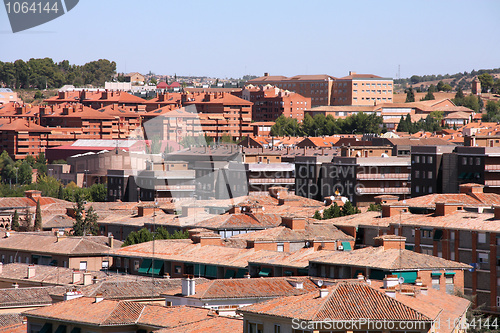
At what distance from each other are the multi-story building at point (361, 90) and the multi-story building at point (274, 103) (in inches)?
419

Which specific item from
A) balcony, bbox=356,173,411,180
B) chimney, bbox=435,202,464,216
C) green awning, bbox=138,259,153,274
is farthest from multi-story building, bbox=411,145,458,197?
green awning, bbox=138,259,153,274

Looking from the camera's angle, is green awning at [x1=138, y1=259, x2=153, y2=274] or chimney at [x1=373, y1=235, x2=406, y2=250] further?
green awning at [x1=138, y1=259, x2=153, y2=274]

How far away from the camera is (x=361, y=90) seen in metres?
192

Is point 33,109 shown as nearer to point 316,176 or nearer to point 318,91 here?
point 318,91

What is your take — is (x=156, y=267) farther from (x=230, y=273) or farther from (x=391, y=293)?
(x=391, y=293)

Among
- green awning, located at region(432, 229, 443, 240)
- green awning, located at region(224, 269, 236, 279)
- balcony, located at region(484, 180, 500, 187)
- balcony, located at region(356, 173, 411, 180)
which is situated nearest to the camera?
green awning, located at region(224, 269, 236, 279)

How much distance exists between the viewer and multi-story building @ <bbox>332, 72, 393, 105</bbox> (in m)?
191

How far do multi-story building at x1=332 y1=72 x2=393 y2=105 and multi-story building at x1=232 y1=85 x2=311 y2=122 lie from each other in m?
10.6

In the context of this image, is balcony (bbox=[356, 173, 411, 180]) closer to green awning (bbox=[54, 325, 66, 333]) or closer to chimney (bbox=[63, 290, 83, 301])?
chimney (bbox=[63, 290, 83, 301])

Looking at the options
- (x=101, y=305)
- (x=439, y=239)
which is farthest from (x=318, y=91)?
(x=101, y=305)

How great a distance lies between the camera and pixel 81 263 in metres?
49.6

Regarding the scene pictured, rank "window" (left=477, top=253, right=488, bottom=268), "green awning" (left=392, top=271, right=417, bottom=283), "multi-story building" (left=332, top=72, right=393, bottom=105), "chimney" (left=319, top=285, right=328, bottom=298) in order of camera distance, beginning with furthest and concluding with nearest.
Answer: "multi-story building" (left=332, top=72, right=393, bottom=105) → "window" (left=477, top=253, right=488, bottom=268) → "green awning" (left=392, top=271, right=417, bottom=283) → "chimney" (left=319, top=285, right=328, bottom=298)

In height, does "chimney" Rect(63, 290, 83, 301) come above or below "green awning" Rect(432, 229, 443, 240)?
below

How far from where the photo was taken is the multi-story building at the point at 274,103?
586 ft
